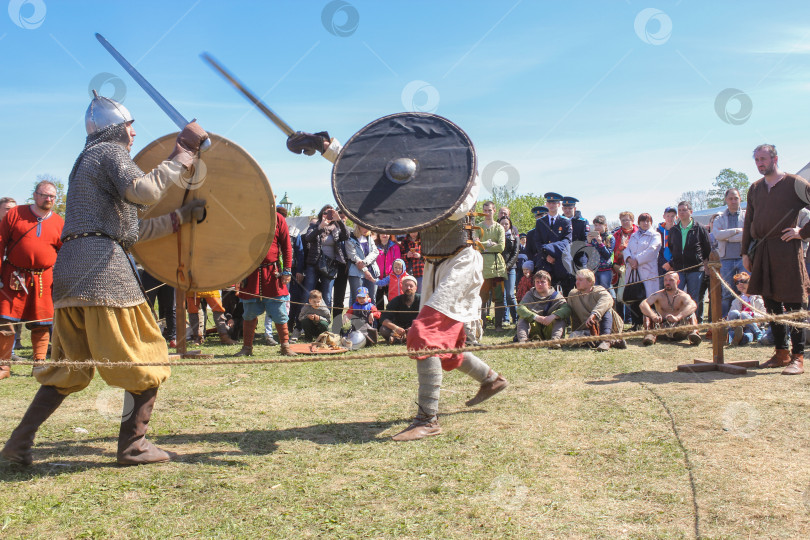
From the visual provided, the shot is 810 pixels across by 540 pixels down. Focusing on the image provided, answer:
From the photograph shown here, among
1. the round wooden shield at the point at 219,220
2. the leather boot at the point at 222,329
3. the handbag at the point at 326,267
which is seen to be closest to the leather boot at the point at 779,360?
the round wooden shield at the point at 219,220

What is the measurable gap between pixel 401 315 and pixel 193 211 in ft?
15.1

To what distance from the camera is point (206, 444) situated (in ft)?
12.2

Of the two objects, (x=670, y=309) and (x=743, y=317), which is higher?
(x=670, y=309)

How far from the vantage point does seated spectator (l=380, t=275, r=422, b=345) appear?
26.5 feet

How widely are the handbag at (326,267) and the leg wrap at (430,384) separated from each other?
4929 millimetres

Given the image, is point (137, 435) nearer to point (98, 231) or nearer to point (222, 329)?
point (98, 231)

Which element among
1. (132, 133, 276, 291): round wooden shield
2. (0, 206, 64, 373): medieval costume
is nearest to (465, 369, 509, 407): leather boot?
(132, 133, 276, 291): round wooden shield

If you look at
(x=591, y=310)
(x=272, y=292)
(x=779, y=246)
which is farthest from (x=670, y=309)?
(x=272, y=292)

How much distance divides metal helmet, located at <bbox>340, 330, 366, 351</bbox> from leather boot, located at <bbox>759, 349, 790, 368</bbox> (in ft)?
13.8

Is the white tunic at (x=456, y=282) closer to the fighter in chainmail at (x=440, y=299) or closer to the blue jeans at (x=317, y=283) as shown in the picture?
the fighter in chainmail at (x=440, y=299)

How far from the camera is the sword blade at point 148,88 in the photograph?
4.01 m

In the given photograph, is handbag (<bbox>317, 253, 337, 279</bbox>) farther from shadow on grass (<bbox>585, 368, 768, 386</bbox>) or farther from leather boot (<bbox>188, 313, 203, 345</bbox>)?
shadow on grass (<bbox>585, 368, 768, 386</bbox>)

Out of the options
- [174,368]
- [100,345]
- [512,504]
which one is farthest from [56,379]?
[174,368]

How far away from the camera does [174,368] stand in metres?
6.23
